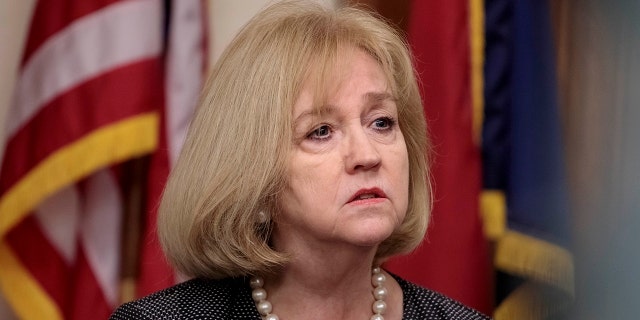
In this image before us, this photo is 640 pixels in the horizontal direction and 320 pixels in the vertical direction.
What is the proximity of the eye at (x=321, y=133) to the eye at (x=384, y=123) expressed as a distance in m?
0.09

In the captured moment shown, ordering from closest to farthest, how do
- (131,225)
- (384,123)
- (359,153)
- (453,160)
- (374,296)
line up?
1. (359,153)
2. (384,123)
3. (374,296)
4. (453,160)
5. (131,225)

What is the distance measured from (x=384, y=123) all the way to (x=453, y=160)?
81 centimetres

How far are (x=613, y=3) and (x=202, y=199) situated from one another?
Answer: 1.25 meters

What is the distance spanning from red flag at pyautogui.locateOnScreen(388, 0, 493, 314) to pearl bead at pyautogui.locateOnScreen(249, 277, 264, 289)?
0.81m

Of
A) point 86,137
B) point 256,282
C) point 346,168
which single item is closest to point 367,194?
point 346,168

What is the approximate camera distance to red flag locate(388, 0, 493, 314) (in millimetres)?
2574

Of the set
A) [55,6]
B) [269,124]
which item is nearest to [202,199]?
[269,124]

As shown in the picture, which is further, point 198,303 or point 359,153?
point 198,303

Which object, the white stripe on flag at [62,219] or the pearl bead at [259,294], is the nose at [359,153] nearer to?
the pearl bead at [259,294]

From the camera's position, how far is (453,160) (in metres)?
2.57

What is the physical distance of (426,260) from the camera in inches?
103

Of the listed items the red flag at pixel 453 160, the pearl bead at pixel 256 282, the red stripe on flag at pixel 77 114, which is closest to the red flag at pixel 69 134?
the red stripe on flag at pixel 77 114

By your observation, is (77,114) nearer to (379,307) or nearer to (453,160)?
(453,160)

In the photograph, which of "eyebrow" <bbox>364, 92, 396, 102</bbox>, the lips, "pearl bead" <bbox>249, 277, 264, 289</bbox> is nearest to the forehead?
"eyebrow" <bbox>364, 92, 396, 102</bbox>
